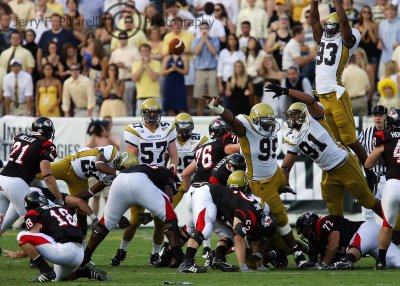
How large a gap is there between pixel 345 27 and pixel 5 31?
Answer: 981 cm

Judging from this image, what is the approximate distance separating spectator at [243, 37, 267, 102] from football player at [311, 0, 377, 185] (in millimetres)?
5683

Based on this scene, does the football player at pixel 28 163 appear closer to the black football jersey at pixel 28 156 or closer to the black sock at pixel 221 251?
the black football jersey at pixel 28 156

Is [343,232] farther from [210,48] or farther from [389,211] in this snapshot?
[210,48]

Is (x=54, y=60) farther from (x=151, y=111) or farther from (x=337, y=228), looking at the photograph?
(x=337, y=228)

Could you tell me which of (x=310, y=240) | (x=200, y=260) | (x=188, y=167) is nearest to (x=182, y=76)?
(x=188, y=167)

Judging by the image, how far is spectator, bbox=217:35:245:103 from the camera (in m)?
21.4

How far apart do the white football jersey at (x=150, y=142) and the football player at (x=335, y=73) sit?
82.2 inches

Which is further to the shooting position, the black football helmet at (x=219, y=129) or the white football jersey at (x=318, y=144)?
the black football helmet at (x=219, y=129)

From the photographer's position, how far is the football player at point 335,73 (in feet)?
50.1

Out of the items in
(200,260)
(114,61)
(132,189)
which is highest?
(114,61)

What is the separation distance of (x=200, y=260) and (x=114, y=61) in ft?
24.5

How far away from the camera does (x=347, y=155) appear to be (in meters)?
14.8

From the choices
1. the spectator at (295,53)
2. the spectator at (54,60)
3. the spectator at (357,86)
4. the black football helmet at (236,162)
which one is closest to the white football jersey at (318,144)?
the black football helmet at (236,162)

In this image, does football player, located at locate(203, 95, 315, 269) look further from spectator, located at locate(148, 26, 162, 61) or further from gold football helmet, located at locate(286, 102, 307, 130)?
spectator, located at locate(148, 26, 162, 61)
